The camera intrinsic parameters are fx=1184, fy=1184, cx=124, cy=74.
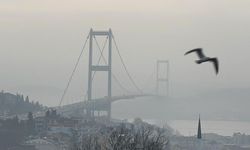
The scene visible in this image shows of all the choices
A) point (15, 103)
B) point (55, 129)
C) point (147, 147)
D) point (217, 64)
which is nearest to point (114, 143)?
point (147, 147)

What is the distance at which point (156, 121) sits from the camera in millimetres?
88750

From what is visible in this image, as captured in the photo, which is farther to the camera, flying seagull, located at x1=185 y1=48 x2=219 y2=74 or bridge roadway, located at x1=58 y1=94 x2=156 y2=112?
bridge roadway, located at x1=58 y1=94 x2=156 y2=112

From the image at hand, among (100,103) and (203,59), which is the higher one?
(100,103)

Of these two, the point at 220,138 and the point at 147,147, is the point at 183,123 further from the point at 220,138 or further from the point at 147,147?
the point at 147,147

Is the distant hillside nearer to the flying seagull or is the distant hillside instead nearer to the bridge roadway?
the bridge roadway

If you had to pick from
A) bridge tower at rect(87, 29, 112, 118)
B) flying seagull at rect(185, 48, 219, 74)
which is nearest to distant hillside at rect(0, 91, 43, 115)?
bridge tower at rect(87, 29, 112, 118)

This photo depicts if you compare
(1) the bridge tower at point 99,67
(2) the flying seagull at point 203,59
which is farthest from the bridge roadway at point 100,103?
(2) the flying seagull at point 203,59

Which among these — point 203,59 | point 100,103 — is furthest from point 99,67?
point 203,59

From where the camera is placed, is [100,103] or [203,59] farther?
[100,103]

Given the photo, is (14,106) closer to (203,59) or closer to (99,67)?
(99,67)

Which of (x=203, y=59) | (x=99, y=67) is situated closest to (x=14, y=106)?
(x=99, y=67)

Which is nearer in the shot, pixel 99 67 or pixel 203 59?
pixel 203 59

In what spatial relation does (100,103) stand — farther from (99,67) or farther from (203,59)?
(203,59)

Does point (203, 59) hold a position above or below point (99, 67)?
below
